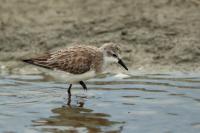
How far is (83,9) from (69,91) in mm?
3928

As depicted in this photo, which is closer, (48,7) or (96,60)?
(96,60)

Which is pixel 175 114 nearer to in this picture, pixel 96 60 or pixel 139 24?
pixel 96 60

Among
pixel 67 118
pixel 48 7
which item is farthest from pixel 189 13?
pixel 67 118

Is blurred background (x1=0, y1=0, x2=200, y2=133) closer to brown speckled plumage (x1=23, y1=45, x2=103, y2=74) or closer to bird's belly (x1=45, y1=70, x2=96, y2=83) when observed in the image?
bird's belly (x1=45, y1=70, x2=96, y2=83)

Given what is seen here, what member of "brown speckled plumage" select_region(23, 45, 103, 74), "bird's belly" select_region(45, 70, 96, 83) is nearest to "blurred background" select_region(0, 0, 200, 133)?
"bird's belly" select_region(45, 70, 96, 83)

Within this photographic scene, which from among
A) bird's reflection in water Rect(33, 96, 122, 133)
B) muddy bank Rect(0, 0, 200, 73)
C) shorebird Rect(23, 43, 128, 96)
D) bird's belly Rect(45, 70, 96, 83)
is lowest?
bird's reflection in water Rect(33, 96, 122, 133)

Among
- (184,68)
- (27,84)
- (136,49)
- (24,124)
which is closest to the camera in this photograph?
(24,124)

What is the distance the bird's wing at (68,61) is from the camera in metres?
10.4

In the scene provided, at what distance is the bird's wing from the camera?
10352mm

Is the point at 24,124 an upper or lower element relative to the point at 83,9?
lower

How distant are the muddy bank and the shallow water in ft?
3.23

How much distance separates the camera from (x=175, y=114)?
30.1 feet

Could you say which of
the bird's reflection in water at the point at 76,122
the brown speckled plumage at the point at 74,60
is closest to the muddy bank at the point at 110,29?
the brown speckled plumage at the point at 74,60

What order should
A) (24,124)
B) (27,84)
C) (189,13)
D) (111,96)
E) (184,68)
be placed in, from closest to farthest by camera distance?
(24,124), (111,96), (27,84), (184,68), (189,13)
